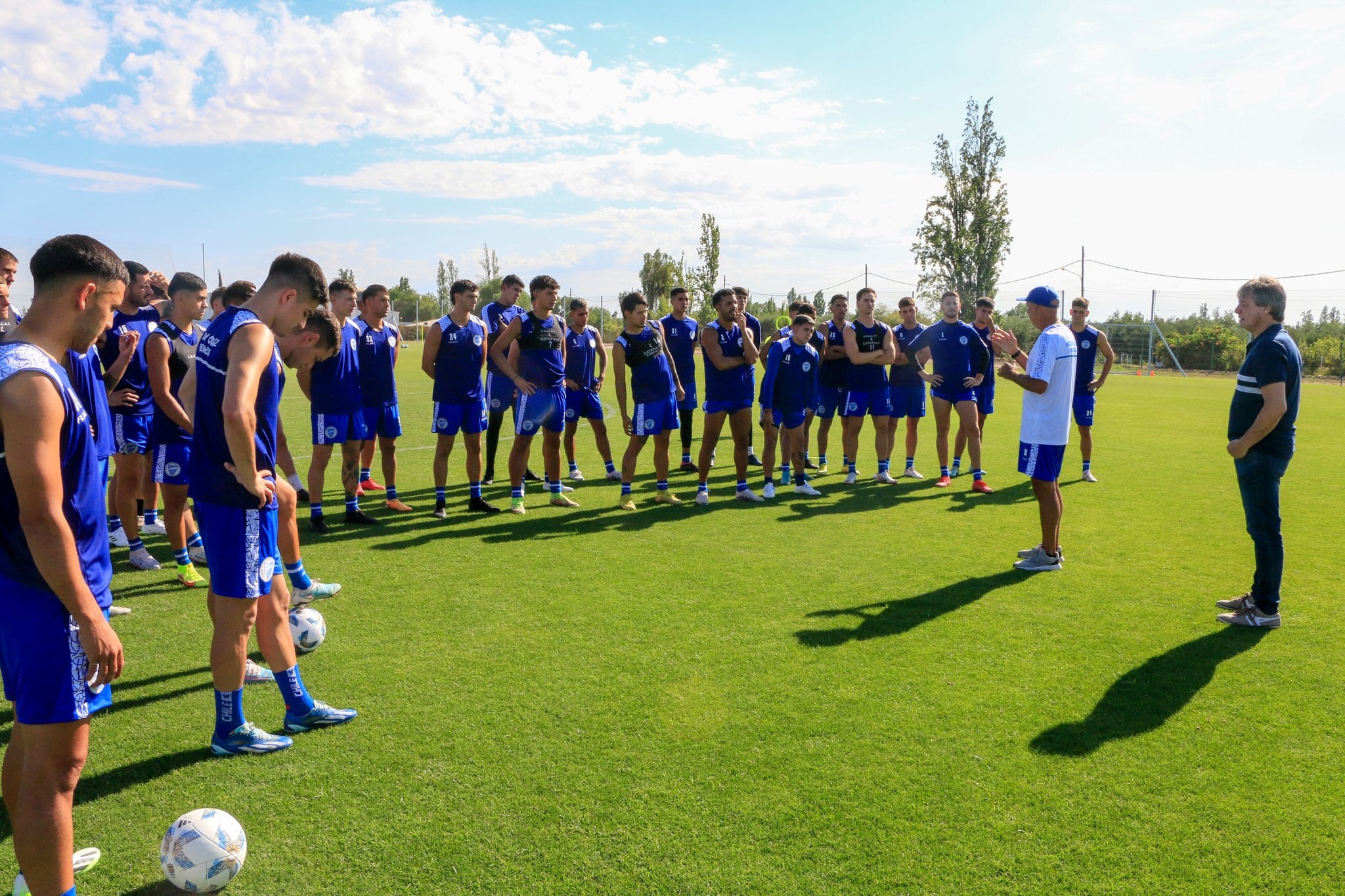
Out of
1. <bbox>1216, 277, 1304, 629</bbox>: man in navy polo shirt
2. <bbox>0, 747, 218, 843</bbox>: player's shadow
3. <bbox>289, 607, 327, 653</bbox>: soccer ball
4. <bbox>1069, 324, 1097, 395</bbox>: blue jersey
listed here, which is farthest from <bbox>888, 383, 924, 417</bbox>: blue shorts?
<bbox>0, 747, 218, 843</bbox>: player's shadow

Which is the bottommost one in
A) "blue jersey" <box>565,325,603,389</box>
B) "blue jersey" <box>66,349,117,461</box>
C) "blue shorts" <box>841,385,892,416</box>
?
"blue shorts" <box>841,385,892,416</box>

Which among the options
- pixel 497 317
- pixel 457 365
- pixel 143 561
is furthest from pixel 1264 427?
pixel 143 561

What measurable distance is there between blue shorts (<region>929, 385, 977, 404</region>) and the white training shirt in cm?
332

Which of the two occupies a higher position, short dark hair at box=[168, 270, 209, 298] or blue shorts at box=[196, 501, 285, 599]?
short dark hair at box=[168, 270, 209, 298]

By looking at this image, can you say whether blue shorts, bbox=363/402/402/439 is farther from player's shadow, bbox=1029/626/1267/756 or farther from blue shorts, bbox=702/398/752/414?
player's shadow, bbox=1029/626/1267/756

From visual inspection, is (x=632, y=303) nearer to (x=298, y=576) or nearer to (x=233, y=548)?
(x=298, y=576)

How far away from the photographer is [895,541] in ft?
23.7

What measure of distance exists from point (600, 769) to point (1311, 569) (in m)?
6.18

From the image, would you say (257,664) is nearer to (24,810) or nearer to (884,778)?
(24,810)

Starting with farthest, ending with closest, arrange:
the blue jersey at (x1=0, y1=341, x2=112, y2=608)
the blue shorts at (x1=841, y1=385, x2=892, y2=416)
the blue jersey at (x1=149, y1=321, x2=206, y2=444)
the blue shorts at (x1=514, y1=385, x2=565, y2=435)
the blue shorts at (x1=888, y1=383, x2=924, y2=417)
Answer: the blue shorts at (x1=888, y1=383, x2=924, y2=417), the blue shorts at (x1=841, y1=385, x2=892, y2=416), the blue shorts at (x1=514, y1=385, x2=565, y2=435), the blue jersey at (x1=149, y1=321, x2=206, y2=444), the blue jersey at (x1=0, y1=341, x2=112, y2=608)

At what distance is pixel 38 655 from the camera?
7.38 ft

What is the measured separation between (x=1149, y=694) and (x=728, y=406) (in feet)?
16.7

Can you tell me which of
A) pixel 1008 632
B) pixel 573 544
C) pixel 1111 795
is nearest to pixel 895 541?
pixel 1008 632

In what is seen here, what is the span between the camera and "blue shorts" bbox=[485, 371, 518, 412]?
9578 mm
